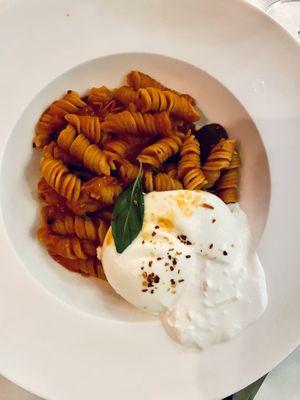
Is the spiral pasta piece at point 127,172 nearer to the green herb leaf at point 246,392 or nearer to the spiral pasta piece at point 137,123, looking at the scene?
the spiral pasta piece at point 137,123

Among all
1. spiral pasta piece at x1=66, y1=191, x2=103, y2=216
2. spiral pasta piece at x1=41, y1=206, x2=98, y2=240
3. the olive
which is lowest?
spiral pasta piece at x1=41, y1=206, x2=98, y2=240

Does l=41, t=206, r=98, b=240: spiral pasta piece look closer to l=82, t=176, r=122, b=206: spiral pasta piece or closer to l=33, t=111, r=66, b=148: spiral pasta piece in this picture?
l=82, t=176, r=122, b=206: spiral pasta piece

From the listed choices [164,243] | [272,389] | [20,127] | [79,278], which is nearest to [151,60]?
[20,127]

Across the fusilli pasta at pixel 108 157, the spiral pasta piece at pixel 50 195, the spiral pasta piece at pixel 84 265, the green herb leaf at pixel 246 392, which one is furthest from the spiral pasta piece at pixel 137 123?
the green herb leaf at pixel 246 392

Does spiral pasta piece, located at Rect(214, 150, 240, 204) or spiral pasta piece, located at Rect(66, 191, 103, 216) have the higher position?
spiral pasta piece, located at Rect(214, 150, 240, 204)

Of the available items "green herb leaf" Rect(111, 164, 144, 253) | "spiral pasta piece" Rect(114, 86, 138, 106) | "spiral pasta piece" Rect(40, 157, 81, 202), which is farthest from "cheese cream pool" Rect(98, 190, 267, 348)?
"spiral pasta piece" Rect(114, 86, 138, 106)

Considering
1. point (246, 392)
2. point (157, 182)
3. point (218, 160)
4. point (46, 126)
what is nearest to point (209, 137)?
point (218, 160)
